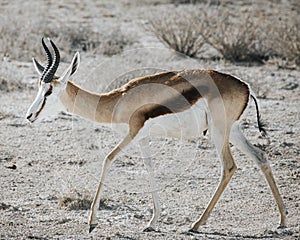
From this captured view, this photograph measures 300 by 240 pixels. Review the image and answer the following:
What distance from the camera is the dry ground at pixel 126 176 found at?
695 cm

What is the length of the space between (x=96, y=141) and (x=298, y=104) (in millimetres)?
3467

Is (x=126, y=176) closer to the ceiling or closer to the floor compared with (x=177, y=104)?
closer to the floor

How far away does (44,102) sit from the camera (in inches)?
275

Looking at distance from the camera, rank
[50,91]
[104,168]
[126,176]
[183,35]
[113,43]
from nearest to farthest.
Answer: [104,168]
[50,91]
[126,176]
[183,35]
[113,43]

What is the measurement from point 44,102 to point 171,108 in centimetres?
119

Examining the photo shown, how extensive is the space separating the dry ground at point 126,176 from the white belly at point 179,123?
888 millimetres

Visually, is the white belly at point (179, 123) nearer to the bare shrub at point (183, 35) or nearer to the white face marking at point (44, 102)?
the white face marking at point (44, 102)

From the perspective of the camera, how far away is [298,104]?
1159 cm

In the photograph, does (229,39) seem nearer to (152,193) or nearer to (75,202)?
(75,202)

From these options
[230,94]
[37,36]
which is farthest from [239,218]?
[37,36]

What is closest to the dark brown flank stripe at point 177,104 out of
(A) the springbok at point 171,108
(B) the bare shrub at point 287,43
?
(A) the springbok at point 171,108

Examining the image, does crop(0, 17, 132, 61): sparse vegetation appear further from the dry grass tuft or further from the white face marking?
the white face marking

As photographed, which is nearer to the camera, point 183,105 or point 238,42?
point 183,105

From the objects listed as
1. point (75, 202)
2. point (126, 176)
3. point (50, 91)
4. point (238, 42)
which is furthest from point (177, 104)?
point (238, 42)
